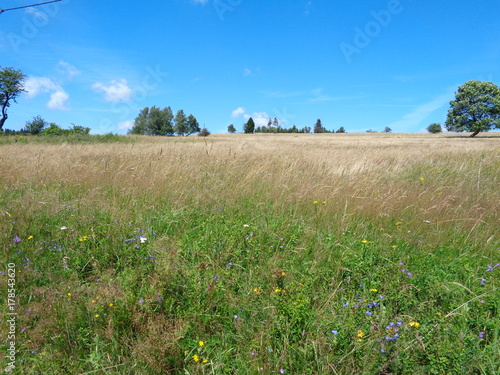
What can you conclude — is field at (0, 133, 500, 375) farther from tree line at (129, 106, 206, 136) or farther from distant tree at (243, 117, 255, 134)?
distant tree at (243, 117, 255, 134)

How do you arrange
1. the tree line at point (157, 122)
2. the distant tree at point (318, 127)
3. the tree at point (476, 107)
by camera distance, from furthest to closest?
the distant tree at point (318, 127) < the tree line at point (157, 122) < the tree at point (476, 107)

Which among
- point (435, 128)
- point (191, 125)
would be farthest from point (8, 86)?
point (435, 128)

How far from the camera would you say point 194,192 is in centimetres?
380

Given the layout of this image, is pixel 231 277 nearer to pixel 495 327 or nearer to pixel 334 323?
pixel 334 323

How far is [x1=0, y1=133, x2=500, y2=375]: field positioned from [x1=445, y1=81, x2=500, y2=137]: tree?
49.9 metres

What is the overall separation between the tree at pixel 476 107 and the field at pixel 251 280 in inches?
1966

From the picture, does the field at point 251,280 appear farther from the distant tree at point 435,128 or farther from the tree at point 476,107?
the distant tree at point 435,128

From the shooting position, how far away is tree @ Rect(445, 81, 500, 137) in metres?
40.0

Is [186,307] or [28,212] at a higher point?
[28,212]

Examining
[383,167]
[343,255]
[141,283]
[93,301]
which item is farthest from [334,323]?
[383,167]

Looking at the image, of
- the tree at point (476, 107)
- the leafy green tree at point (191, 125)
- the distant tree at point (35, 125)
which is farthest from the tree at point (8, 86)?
the tree at point (476, 107)

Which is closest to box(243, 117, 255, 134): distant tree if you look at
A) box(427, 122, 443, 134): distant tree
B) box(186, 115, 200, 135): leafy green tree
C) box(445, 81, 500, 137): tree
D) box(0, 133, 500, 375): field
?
box(186, 115, 200, 135): leafy green tree

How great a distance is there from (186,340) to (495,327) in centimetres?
194

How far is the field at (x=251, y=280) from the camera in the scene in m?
1.52
